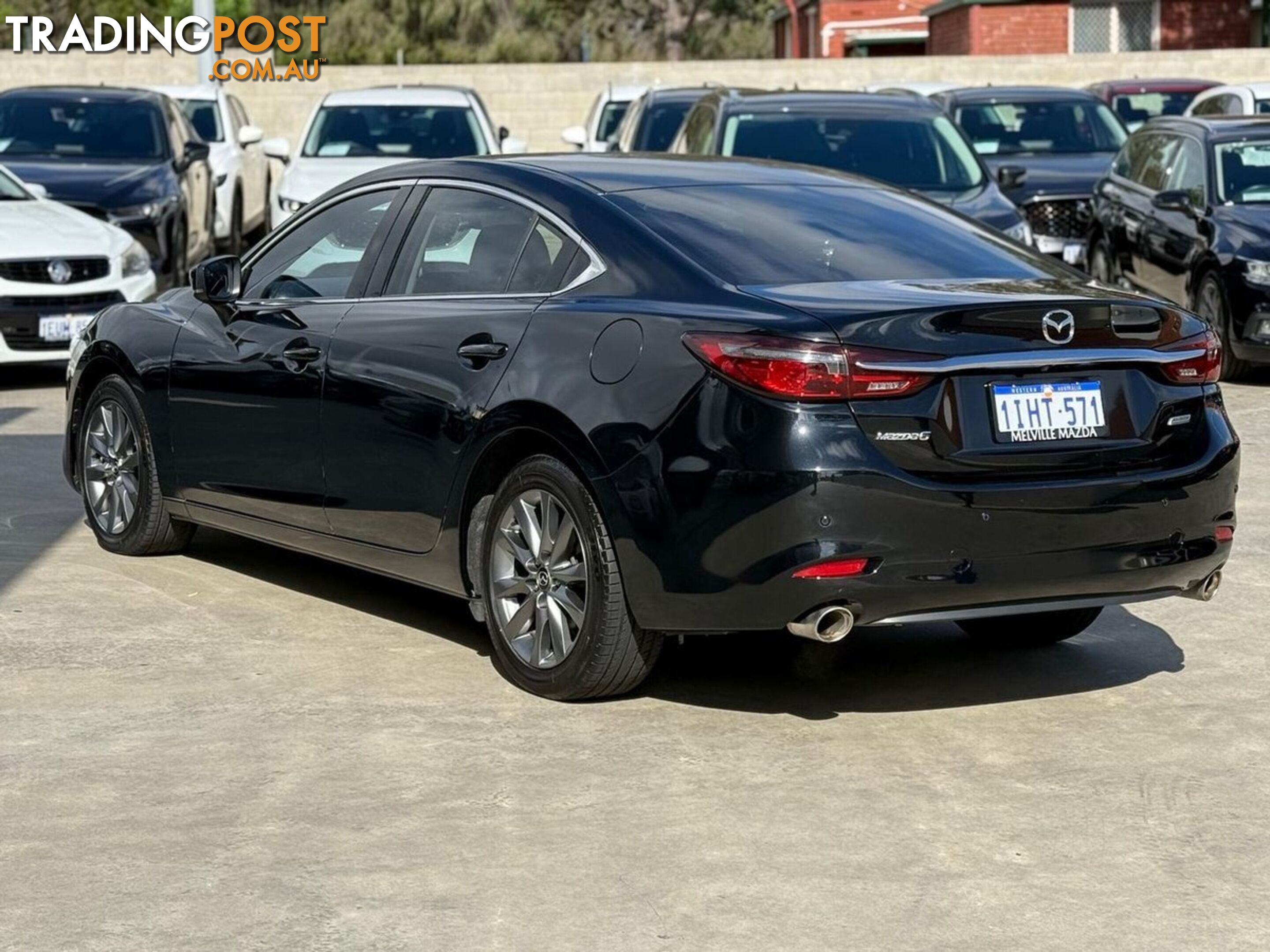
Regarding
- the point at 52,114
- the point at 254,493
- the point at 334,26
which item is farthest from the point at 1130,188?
the point at 334,26

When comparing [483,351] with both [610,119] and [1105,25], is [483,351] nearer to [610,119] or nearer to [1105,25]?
[610,119]

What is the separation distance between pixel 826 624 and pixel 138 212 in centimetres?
1145

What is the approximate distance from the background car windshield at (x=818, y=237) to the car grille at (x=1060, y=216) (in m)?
12.0

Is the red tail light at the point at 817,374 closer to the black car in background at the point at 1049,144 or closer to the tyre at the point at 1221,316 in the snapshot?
the tyre at the point at 1221,316

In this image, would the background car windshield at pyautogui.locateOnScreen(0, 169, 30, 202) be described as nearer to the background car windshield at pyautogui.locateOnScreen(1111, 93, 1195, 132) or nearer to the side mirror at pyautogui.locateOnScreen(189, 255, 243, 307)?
the side mirror at pyautogui.locateOnScreen(189, 255, 243, 307)

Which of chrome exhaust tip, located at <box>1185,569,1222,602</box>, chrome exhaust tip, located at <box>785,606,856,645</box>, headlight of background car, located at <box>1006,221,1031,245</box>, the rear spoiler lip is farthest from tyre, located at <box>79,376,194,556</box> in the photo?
headlight of background car, located at <box>1006,221,1031,245</box>

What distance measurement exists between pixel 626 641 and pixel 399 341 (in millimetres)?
1288

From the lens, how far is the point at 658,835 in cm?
514

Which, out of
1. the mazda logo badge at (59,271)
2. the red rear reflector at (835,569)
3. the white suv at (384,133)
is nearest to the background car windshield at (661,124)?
the white suv at (384,133)

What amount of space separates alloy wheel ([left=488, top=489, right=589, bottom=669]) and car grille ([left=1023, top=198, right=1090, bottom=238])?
1305 cm

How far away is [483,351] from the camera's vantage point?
6.49m

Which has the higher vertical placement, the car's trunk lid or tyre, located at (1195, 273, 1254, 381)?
the car's trunk lid

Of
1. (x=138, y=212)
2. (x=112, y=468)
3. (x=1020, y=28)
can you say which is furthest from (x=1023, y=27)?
(x=112, y=468)

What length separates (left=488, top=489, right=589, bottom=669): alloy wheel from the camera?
628cm
